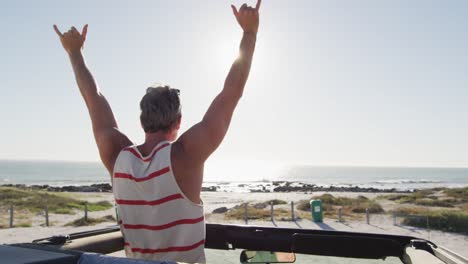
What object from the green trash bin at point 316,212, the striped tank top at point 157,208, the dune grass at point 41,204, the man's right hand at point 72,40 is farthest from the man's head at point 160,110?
the dune grass at point 41,204

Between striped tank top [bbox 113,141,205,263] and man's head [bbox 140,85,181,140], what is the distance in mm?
107

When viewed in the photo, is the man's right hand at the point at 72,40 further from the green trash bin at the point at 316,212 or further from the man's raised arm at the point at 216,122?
the green trash bin at the point at 316,212

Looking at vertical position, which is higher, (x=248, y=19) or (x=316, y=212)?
(x=248, y=19)

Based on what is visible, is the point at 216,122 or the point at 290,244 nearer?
the point at 216,122

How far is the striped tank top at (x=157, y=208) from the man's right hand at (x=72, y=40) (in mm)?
860

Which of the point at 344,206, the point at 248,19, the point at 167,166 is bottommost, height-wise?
the point at 344,206

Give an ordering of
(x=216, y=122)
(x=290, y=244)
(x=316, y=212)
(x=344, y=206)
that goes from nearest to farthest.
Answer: (x=216, y=122) < (x=290, y=244) < (x=316, y=212) < (x=344, y=206)

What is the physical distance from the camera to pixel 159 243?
5.84 ft

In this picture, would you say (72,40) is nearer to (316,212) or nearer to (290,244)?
(290,244)

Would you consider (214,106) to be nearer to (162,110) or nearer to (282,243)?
(162,110)

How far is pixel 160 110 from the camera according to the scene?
1779 millimetres

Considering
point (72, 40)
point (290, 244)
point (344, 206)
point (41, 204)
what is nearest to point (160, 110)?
point (72, 40)

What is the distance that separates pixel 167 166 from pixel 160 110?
261mm

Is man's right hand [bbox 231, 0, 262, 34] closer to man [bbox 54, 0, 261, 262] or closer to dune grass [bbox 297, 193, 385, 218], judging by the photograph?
man [bbox 54, 0, 261, 262]
